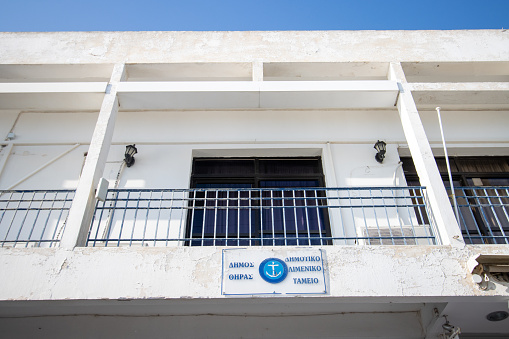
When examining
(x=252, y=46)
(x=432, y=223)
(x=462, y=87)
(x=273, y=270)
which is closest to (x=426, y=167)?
(x=432, y=223)

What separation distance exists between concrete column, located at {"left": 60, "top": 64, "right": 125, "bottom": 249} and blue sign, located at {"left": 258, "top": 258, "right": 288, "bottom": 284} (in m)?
2.00

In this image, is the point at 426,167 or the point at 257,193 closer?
the point at 426,167

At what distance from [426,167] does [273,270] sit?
238cm

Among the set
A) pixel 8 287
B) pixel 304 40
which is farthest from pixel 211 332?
pixel 304 40

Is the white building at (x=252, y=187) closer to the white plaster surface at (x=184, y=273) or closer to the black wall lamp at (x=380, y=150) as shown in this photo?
the white plaster surface at (x=184, y=273)

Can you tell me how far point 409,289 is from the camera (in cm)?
380

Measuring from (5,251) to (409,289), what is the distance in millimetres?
4163

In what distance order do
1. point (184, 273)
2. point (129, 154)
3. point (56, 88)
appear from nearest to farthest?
point (184, 273) < point (56, 88) < point (129, 154)

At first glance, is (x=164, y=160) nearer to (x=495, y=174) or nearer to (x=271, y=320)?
(x=271, y=320)

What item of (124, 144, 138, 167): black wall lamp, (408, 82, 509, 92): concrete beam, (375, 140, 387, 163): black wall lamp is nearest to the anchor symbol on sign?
(375, 140, 387, 163): black wall lamp

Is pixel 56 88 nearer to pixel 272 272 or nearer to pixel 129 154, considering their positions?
pixel 129 154

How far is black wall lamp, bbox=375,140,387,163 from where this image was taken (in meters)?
6.12

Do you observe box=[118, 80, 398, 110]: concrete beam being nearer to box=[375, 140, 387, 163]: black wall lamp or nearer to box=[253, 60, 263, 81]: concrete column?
box=[253, 60, 263, 81]: concrete column

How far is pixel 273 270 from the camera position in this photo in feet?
12.8
